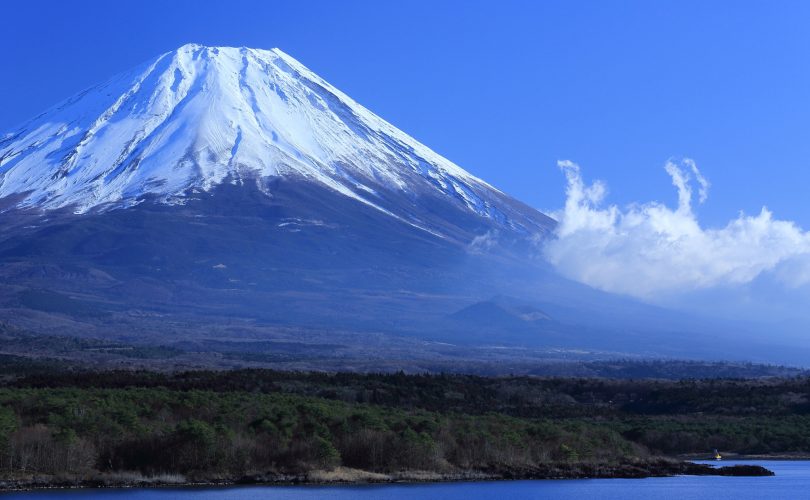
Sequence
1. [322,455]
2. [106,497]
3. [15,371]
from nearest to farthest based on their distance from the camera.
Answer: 1. [106,497]
2. [322,455]
3. [15,371]

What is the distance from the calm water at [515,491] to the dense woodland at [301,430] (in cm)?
232

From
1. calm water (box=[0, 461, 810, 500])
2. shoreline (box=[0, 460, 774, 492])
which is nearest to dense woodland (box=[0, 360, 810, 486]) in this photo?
shoreline (box=[0, 460, 774, 492])

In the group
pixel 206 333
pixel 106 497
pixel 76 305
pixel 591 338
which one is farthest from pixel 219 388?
pixel 591 338

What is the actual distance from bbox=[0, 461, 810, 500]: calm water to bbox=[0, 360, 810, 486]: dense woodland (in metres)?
2.32

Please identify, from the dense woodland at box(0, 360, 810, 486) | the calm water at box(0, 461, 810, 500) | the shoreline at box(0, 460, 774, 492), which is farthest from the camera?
the dense woodland at box(0, 360, 810, 486)

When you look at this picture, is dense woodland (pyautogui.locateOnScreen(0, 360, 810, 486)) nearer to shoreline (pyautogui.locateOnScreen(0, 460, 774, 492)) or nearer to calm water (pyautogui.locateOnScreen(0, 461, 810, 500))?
shoreline (pyautogui.locateOnScreen(0, 460, 774, 492))

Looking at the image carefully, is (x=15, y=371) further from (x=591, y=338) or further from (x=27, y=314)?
(x=591, y=338)

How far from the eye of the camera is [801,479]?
48875mm

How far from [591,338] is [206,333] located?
59844mm

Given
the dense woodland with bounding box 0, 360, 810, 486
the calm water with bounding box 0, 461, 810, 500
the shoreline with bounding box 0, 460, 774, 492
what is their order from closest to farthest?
the calm water with bounding box 0, 461, 810, 500 → the shoreline with bounding box 0, 460, 774, 492 → the dense woodland with bounding box 0, 360, 810, 486

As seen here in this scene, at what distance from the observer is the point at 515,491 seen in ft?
146

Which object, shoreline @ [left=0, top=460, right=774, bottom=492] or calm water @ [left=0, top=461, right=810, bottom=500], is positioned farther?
shoreline @ [left=0, top=460, right=774, bottom=492]

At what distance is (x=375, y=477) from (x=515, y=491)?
5385 mm

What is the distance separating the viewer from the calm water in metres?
41.1
